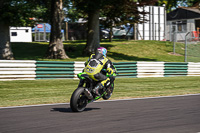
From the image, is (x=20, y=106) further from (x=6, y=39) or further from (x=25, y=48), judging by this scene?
(x=25, y=48)

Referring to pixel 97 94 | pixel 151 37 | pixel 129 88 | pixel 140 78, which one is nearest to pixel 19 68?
pixel 129 88

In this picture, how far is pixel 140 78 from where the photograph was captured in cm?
1739

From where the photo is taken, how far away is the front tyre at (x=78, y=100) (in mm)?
7238

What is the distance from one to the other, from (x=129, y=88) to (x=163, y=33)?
30006 millimetres

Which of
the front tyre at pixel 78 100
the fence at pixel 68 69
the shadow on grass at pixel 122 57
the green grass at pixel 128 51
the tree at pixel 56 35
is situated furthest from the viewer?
the green grass at pixel 128 51

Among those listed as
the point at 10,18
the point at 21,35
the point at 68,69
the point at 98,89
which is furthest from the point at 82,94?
the point at 21,35

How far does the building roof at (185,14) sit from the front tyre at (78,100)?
4351 cm

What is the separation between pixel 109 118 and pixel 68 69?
948cm

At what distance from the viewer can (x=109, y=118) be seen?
693 centimetres

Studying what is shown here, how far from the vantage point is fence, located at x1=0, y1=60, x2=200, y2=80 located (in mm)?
14969

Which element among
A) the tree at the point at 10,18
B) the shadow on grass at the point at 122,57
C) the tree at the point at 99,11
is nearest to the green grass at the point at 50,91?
the tree at the point at 10,18

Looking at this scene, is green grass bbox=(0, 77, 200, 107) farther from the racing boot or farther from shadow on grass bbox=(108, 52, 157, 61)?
shadow on grass bbox=(108, 52, 157, 61)

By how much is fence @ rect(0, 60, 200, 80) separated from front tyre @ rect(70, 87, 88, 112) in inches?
316

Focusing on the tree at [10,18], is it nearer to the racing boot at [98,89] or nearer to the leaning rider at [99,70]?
the leaning rider at [99,70]
